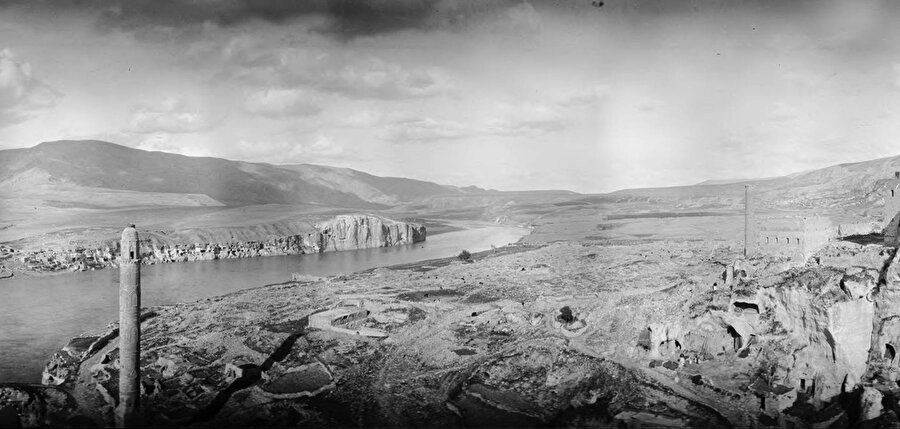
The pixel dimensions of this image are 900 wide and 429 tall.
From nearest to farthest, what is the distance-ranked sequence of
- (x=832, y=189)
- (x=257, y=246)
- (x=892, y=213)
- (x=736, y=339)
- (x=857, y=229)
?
(x=736, y=339), (x=892, y=213), (x=857, y=229), (x=832, y=189), (x=257, y=246)

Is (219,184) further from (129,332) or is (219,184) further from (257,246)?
(129,332)

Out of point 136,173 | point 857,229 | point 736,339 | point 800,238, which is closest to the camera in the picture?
point 736,339

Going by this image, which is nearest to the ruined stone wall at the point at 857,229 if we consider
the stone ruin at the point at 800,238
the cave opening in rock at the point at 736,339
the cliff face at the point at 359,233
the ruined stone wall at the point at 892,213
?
the stone ruin at the point at 800,238

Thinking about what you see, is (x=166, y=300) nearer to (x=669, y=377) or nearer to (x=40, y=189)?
(x=669, y=377)

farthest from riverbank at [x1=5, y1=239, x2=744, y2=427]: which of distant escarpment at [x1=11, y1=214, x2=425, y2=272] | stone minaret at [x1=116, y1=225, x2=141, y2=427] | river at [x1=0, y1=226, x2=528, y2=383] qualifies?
distant escarpment at [x1=11, y1=214, x2=425, y2=272]

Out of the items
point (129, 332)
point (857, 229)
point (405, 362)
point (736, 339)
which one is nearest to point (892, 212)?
point (857, 229)

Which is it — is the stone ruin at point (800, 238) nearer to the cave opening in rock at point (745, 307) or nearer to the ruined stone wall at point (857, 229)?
the ruined stone wall at point (857, 229)
